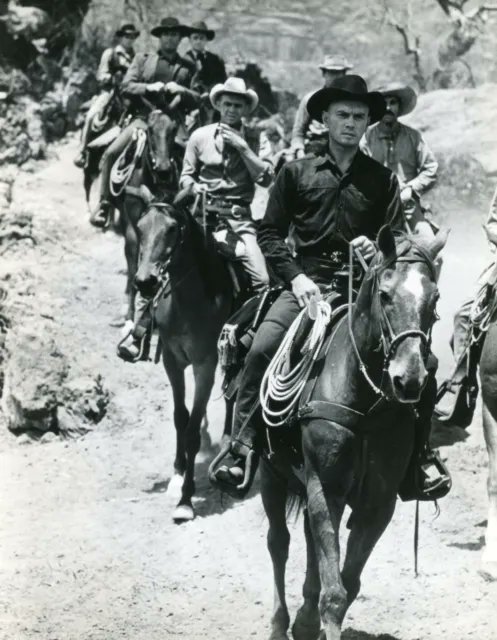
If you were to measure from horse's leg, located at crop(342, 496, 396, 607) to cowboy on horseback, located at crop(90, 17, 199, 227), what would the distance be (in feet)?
27.9

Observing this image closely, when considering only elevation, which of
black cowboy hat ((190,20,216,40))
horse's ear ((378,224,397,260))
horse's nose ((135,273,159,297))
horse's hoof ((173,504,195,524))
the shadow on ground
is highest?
horse's ear ((378,224,397,260))

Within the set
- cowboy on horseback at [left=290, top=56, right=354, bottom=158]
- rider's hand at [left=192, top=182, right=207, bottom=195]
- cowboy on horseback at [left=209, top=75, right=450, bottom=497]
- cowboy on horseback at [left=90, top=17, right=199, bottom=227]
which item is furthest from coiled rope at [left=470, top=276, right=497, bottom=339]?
cowboy on horseback at [left=90, top=17, right=199, bottom=227]

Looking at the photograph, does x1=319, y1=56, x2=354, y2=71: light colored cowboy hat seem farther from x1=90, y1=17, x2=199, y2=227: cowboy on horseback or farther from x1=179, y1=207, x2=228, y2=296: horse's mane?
x1=179, y1=207, x2=228, y2=296: horse's mane

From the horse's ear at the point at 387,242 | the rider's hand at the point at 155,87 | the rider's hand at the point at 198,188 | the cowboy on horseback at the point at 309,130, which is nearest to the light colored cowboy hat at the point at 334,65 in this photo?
the cowboy on horseback at the point at 309,130

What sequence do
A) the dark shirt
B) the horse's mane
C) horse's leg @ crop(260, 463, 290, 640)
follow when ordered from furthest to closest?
the horse's mane, horse's leg @ crop(260, 463, 290, 640), the dark shirt

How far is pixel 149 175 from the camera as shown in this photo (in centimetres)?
1313

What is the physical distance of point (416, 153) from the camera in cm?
1097

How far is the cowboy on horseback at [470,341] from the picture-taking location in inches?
328

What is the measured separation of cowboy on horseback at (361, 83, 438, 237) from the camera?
10.8 meters

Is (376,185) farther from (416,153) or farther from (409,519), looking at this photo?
(416,153)

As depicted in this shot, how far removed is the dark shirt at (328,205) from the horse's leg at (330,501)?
1.10 m

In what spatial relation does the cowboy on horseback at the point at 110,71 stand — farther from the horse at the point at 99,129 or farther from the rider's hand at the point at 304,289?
the rider's hand at the point at 304,289

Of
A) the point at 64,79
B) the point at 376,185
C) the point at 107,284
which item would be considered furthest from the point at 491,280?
the point at 64,79

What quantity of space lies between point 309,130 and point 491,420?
13.6ft
